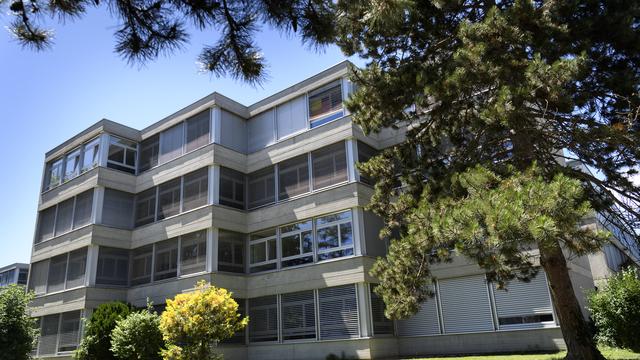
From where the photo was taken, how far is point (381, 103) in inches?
527

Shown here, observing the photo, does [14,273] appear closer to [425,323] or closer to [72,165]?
[72,165]

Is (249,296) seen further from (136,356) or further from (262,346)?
(136,356)

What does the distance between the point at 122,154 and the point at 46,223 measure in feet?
23.9

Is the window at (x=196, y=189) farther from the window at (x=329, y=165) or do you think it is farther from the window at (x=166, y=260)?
the window at (x=329, y=165)

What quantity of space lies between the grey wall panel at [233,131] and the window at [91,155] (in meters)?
7.75

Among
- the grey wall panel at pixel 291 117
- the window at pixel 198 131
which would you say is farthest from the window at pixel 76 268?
the grey wall panel at pixel 291 117

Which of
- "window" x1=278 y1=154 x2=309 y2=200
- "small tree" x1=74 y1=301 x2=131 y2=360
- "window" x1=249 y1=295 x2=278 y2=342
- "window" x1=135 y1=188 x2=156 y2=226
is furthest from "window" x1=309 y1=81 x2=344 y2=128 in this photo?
"small tree" x1=74 y1=301 x2=131 y2=360

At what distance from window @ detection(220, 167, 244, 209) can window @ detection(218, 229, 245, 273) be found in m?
1.52

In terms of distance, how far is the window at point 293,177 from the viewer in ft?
75.3

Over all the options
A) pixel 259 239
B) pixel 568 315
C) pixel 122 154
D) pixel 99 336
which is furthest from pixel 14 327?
pixel 568 315

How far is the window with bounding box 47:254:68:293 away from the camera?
2756cm

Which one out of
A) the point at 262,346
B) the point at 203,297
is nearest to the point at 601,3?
the point at 203,297

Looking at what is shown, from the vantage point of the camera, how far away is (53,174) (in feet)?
104

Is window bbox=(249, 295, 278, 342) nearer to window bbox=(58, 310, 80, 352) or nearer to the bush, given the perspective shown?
window bbox=(58, 310, 80, 352)
